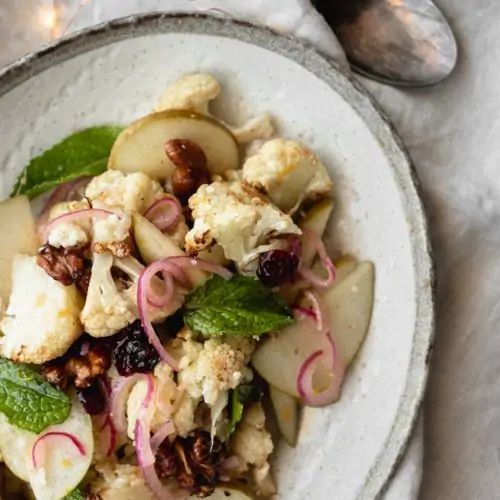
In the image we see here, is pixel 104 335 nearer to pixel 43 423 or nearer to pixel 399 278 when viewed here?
pixel 43 423

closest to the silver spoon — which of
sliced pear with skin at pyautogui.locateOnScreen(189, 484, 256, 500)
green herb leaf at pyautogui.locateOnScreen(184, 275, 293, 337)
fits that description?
green herb leaf at pyautogui.locateOnScreen(184, 275, 293, 337)

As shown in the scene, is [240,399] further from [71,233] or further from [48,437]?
[71,233]

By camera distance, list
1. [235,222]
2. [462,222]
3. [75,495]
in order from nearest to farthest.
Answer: [235,222] < [75,495] < [462,222]

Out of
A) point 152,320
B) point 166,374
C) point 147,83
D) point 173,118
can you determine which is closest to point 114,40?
point 147,83

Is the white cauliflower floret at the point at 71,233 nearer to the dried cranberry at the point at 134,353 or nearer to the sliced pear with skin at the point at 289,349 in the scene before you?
the dried cranberry at the point at 134,353

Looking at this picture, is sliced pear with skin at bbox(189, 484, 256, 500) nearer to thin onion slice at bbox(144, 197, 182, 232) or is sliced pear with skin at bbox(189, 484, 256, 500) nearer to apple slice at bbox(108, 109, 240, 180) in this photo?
thin onion slice at bbox(144, 197, 182, 232)

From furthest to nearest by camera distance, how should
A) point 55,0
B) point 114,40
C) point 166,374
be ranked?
1. point 55,0
2. point 114,40
3. point 166,374

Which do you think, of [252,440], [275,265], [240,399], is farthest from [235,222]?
[252,440]
